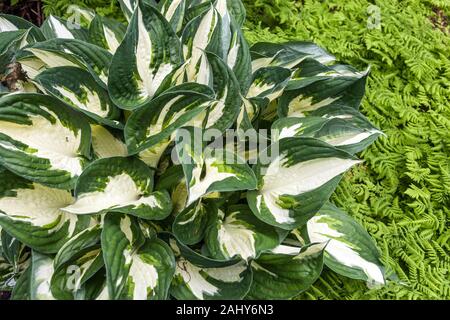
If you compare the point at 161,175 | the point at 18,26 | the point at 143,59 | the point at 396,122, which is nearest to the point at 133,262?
the point at 161,175

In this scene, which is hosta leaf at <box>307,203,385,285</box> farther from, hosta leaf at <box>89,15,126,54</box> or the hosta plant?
hosta leaf at <box>89,15,126,54</box>

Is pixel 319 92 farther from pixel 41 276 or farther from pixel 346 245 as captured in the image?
pixel 41 276

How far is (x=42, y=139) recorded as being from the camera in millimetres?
1038

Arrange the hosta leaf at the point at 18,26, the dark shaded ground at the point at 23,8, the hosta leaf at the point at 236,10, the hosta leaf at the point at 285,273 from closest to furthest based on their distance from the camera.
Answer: the hosta leaf at the point at 285,273
the hosta leaf at the point at 18,26
the hosta leaf at the point at 236,10
the dark shaded ground at the point at 23,8

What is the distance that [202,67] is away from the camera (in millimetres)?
1113

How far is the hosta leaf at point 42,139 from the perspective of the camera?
38.4 inches

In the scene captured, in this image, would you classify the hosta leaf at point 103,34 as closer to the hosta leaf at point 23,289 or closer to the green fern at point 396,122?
the green fern at point 396,122

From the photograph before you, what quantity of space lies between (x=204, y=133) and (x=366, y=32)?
109cm

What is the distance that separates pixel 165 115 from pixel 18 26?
644 millimetres

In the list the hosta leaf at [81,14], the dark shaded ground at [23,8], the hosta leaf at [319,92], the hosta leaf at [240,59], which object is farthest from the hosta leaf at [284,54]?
the dark shaded ground at [23,8]

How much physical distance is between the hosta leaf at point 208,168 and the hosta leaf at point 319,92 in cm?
32
